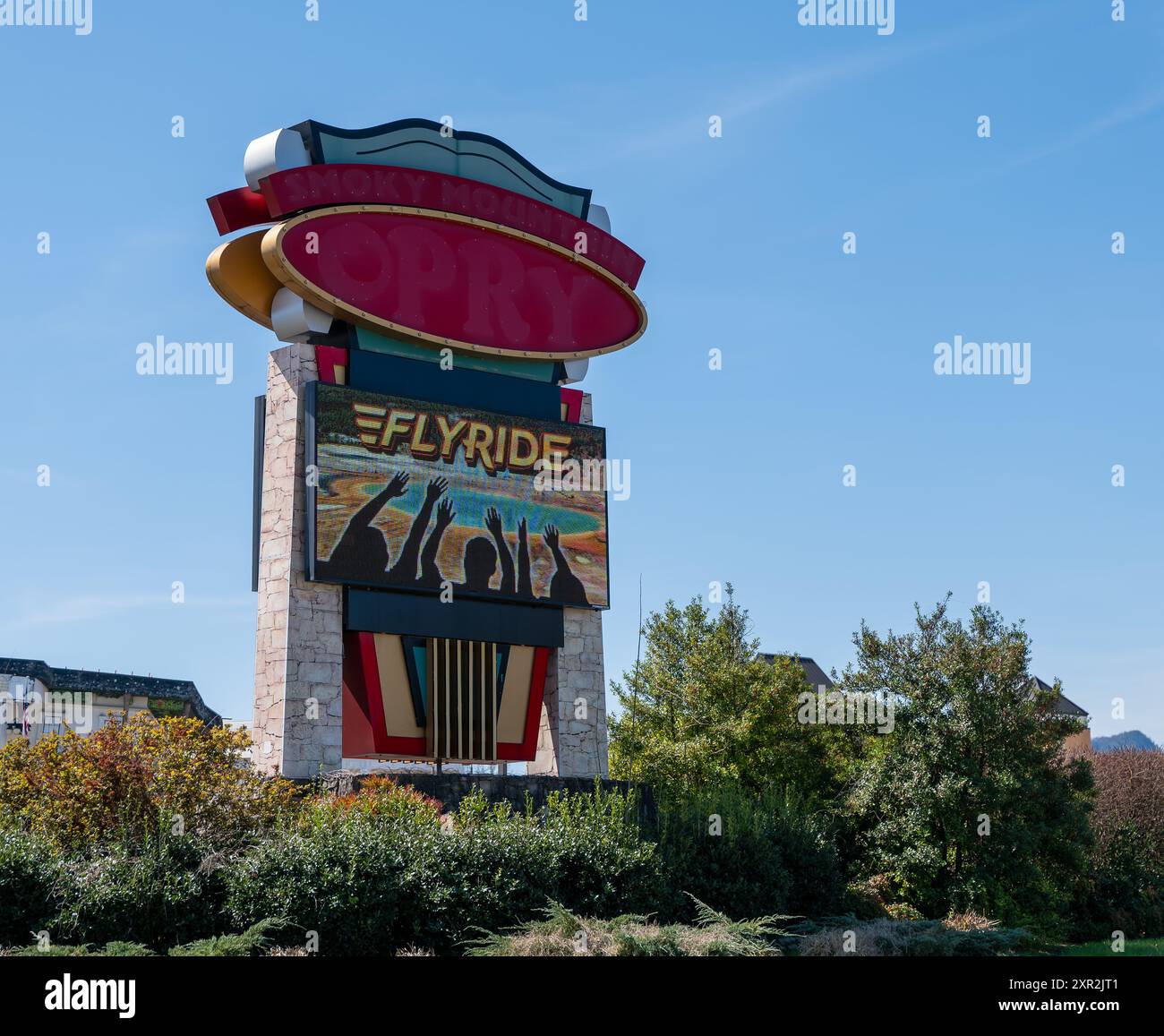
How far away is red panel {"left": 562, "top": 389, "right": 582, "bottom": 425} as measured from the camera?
3170 centimetres

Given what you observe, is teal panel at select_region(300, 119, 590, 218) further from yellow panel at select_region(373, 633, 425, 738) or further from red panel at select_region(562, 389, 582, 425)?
yellow panel at select_region(373, 633, 425, 738)

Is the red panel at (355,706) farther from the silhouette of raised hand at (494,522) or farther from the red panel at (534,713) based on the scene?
the silhouette of raised hand at (494,522)

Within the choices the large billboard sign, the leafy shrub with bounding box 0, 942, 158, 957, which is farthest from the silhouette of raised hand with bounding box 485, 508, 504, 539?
the leafy shrub with bounding box 0, 942, 158, 957

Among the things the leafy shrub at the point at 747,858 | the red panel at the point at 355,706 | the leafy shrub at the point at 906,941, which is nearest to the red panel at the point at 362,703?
the red panel at the point at 355,706

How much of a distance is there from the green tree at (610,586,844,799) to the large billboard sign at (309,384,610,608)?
16.7 ft

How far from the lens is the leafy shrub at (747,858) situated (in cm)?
2431

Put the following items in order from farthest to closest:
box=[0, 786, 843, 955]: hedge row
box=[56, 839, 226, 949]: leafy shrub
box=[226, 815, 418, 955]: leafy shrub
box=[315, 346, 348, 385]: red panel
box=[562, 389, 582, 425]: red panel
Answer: box=[562, 389, 582, 425]: red panel
box=[315, 346, 348, 385]: red panel
box=[226, 815, 418, 955]: leafy shrub
box=[0, 786, 843, 955]: hedge row
box=[56, 839, 226, 949]: leafy shrub

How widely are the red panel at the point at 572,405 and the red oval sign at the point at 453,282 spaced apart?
0.86 meters

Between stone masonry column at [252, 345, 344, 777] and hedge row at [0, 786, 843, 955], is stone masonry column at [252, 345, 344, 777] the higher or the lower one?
the higher one

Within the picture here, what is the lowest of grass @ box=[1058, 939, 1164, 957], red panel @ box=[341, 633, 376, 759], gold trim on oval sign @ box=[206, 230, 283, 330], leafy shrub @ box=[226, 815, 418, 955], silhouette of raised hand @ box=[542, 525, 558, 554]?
grass @ box=[1058, 939, 1164, 957]

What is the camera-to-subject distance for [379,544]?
27516 millimetres

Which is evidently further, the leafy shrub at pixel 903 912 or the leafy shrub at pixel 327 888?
the leafy shrub at pixel 903 912

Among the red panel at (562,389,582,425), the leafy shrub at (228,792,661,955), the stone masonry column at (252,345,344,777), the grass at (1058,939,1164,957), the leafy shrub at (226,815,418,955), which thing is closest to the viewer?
the leafy shrub at (226,815,418,955)
